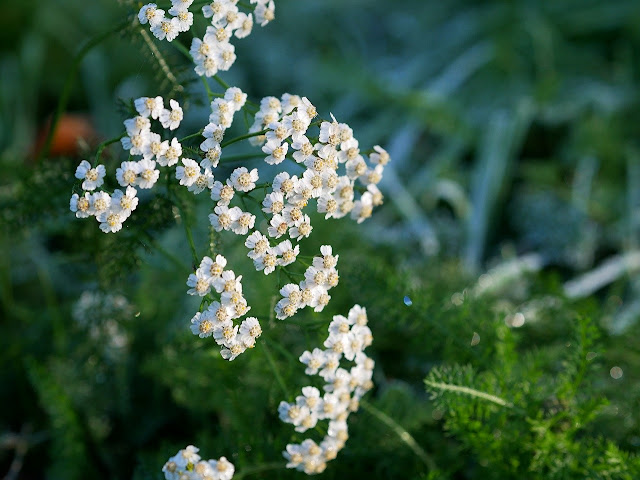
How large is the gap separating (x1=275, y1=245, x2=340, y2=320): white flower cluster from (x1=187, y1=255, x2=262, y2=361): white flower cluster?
31 mm

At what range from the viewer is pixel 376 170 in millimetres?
703

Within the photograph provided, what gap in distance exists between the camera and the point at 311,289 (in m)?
0.63

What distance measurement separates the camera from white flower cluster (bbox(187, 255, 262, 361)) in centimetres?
60

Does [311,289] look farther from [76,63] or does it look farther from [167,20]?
[76,63]

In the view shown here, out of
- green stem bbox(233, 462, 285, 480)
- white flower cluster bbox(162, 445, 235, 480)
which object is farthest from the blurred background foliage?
white flower cluster bbox(162, 445, 235, 480)

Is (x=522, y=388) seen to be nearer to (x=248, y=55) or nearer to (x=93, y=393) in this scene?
(x=93, y=393)

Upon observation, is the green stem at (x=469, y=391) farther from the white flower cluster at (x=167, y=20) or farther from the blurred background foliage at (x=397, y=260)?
the white flower cluster at (x=167, y=20)

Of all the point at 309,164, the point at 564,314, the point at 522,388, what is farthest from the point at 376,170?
the point at 564,314

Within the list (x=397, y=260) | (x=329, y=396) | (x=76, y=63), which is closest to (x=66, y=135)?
(x=397, y=260)

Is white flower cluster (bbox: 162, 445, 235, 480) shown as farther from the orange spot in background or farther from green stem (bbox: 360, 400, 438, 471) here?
the orange spot in background

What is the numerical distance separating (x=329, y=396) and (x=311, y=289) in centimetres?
11

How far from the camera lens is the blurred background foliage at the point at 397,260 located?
2.56ft

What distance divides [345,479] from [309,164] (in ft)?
1.36

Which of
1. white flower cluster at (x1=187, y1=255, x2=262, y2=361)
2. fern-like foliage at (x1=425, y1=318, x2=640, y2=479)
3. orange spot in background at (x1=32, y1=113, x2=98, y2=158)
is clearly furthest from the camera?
orange spot in background at (x1=32, y1=113, x2=98, y2=158)
